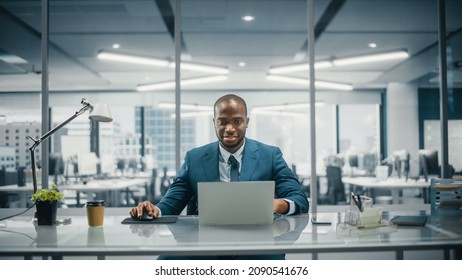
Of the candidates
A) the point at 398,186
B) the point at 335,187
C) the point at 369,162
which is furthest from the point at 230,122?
the point at 369,162

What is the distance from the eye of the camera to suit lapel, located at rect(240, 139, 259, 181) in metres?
2.44

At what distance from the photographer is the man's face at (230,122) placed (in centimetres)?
245

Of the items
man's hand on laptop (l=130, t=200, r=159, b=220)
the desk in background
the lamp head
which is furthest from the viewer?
the desk in background

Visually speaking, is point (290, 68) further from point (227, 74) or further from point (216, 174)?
point (216, 174)

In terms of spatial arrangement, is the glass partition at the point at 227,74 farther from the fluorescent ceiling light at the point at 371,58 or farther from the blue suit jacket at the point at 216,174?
the blue suit jacket at the point at 216,174

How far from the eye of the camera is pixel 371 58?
6.88 meters

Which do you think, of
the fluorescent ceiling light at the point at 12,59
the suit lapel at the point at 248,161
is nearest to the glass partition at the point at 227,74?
the fluorescent ceiling light at the point at 12,59

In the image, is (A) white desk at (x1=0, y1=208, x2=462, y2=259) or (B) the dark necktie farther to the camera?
(B) the dark necktie

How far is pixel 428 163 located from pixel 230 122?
3.51 m

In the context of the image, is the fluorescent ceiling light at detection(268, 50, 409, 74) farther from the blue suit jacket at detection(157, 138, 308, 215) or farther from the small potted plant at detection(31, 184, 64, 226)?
the small potted plant at detection(31, 184, 64, 226)

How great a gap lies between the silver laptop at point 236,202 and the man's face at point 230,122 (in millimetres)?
611

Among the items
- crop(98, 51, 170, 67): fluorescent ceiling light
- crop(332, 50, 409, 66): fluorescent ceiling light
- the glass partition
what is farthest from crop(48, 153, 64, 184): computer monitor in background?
crop(332, 50, 409, 66): fluorescent ceiling light

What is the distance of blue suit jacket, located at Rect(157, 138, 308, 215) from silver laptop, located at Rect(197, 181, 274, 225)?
18.1 inches
